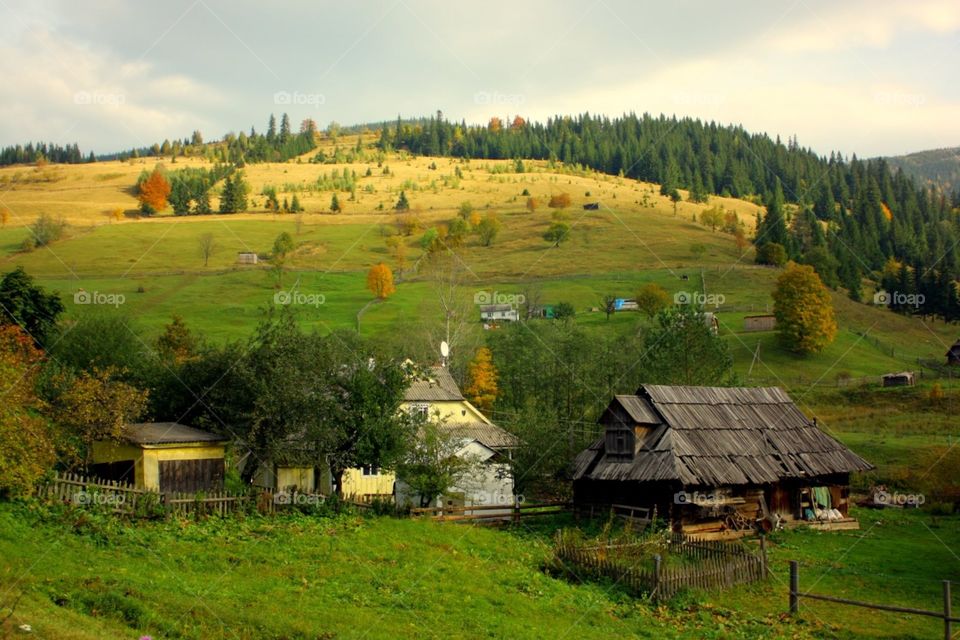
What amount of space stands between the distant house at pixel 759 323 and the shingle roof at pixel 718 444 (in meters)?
58.6

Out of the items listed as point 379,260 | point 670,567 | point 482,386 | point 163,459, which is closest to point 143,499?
point 163,459

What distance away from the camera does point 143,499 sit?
26.9 meters

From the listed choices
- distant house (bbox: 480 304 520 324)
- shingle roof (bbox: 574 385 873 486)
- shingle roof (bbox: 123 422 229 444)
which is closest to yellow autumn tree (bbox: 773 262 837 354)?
distant house (bbox: 480 304 520 324)

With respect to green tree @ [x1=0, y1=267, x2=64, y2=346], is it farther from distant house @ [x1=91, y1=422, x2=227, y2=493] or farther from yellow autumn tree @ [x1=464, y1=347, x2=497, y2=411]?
yellow autumn tree @ [x1=464, y1=347, x2=497, y2=411]

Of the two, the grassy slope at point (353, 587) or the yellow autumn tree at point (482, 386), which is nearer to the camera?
the grassy slope at point (353, 587)

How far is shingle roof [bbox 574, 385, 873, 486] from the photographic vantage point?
112 feet

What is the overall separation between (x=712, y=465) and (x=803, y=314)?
6031 cm

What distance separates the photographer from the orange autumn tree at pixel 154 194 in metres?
154

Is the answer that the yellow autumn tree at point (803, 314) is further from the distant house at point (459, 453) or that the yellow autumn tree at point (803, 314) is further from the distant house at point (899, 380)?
the distant house at point (459, 453)

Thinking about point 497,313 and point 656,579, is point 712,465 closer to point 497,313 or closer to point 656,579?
point 656,579

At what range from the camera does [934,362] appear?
297ft

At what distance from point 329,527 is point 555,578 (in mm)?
7615

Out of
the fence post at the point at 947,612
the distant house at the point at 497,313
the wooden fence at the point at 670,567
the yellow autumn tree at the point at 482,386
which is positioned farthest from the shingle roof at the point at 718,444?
the distant house at the point at 497,313

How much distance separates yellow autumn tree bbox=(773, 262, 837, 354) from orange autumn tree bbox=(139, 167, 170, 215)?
106 metres
